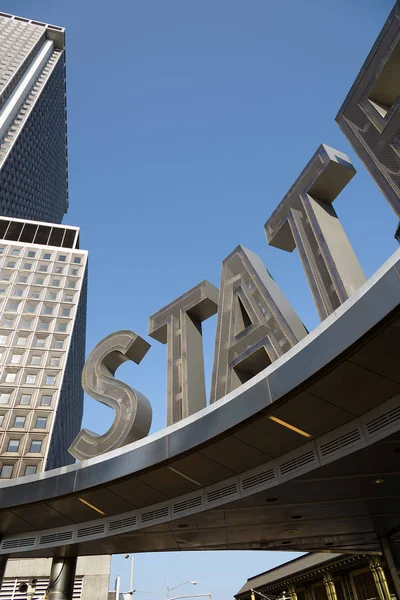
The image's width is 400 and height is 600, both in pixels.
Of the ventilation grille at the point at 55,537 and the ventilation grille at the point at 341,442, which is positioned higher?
the ventilation grille at the point at 55,537

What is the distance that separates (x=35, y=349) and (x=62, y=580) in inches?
1791

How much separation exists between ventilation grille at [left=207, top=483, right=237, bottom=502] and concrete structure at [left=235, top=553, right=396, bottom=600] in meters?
19.1

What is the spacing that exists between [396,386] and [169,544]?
35.1 feet

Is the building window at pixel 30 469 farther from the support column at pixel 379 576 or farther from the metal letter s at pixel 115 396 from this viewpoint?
the metal letter s at pixel 115 396

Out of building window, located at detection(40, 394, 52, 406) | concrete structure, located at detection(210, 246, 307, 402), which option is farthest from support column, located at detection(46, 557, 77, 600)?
building window, located at detection(40, 394, 52, 406)

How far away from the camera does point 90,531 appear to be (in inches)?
533

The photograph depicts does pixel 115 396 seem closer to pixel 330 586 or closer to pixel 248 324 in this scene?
pixel 248 324

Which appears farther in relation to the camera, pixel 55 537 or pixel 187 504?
pixel 55 537

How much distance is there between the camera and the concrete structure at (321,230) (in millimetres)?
10586

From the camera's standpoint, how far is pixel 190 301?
15.0 m

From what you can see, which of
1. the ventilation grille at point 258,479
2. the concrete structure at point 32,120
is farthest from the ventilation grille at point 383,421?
the concrete structure at point 32,120

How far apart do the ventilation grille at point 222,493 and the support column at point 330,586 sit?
→ 88.5 ft

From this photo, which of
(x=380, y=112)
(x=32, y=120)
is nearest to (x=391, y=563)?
(x=380, y=112)

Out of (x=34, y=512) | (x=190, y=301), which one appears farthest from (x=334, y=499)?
(x=34, y=512)
